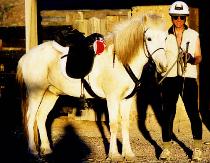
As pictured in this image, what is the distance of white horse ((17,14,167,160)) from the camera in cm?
597

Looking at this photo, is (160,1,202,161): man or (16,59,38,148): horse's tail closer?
(160,1,202,161): man

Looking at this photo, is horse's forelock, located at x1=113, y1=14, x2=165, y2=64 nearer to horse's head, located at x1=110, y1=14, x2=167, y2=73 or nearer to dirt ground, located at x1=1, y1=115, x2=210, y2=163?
horse's head, located at x1=110, y1=14, x2=167, y2=73

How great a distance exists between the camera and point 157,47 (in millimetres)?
5844

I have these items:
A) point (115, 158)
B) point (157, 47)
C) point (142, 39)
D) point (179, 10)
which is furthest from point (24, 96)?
point (179, 10)

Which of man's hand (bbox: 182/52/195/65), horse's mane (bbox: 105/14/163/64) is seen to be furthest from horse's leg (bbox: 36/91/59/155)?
man's hand (bbox: 182/52/195/65)

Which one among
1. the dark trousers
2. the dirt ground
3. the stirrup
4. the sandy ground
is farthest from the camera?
the sandy ground

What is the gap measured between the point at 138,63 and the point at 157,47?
1.45 feet

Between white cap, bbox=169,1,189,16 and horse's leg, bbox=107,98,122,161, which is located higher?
white cap, bbox=169,1,189,16

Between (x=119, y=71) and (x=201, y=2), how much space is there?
3.96 m

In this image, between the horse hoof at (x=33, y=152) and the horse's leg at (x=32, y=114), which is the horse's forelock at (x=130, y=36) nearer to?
the horse's leg at (x=32, y=114)

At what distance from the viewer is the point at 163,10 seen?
28.5 feet

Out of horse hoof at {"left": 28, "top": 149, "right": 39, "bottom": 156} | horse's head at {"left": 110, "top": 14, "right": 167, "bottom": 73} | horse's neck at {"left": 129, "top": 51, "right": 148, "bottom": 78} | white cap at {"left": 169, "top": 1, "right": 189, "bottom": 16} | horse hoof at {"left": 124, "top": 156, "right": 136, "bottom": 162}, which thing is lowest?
horse hoof at {"left": 124, "top": 156, "right": 136, "bottom": 162}

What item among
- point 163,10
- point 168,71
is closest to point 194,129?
point 168,71

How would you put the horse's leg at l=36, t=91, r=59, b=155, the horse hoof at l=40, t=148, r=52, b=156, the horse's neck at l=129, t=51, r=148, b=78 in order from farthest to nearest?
the horse's leg at l=36, t=91, r=59, b=155
the horse hoof at l=40, t=148, r=52, b=156
the horse's neck at l=129, t=51, r=148, b=78
